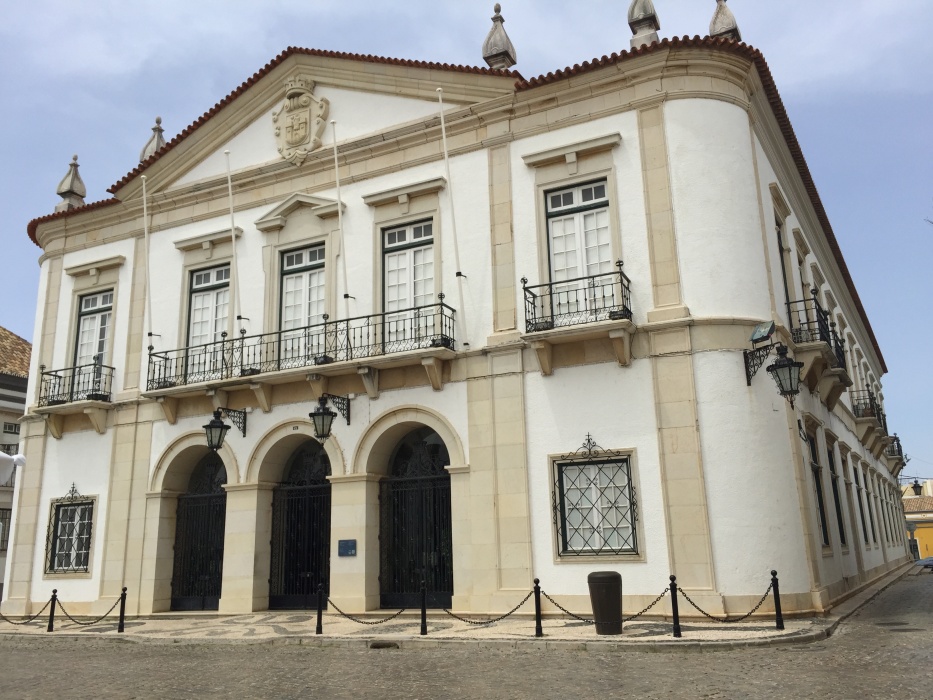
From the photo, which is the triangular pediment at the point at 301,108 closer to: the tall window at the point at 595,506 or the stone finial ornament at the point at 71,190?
the stone finial ornament at the point at 71,190

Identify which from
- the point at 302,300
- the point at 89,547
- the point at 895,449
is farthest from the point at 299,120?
the point at 895,449

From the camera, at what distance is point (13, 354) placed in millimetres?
29203

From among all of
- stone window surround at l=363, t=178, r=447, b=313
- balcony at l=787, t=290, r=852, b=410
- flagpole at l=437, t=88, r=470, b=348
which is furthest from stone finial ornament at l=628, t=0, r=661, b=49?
balcony at l=787, t=290, r=852, b=410

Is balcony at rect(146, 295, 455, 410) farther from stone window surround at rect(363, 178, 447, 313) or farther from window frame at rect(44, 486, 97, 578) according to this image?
window frame at rect(44, 486, 97, 578)

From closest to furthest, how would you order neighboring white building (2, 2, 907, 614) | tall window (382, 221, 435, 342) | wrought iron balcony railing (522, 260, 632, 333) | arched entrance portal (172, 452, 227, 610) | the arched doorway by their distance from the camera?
neighboring white building (2, 2, 907, 614), wrought iron balcony railing (522, 260, 632, 333), tall window (382, 221, 435, 342), the arched doorway, arched entrance portal (172, 452, 227, 610)

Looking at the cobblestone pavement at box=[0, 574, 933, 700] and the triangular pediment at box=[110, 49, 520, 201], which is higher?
the triangular pediment at box=[110, 49, 520, 201]

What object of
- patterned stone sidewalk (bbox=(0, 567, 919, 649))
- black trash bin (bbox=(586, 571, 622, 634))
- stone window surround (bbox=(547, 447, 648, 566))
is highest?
stone window surround (bbox=(547, 447, 648, 566))

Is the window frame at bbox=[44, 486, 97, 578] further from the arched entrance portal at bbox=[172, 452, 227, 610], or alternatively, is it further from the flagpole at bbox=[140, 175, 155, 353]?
the flagpole at bbox=[140, 175, 155, 353]

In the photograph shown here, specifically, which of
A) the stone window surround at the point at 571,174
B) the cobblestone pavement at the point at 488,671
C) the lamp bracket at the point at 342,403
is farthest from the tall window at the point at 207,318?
the stone window surround at the point at 571,174

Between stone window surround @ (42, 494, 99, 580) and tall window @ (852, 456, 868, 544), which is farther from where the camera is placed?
tall window @ (852, 456, 868, 544)

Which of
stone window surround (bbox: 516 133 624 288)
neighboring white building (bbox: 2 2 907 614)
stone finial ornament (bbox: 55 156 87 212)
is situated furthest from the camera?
stone finial ornament (bbox: 55 156 87 212)

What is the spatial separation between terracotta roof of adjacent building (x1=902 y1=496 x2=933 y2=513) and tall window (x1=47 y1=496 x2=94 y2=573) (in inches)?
2085

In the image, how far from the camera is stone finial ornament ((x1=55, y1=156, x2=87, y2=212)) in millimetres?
19828

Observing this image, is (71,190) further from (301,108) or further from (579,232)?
(579,232)
